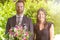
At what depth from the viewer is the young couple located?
6.07 ft

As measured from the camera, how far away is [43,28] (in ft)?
6.16

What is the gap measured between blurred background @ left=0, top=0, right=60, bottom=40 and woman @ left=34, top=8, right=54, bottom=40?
4cm

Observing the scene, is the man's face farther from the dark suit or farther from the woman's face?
the woman's face

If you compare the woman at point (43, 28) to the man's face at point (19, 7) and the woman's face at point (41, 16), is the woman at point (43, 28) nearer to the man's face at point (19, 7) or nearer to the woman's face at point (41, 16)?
the woman's face at point (41, 16)

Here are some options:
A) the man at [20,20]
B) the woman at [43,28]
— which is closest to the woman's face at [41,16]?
the woman at [43,28]

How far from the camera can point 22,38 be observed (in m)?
1.55

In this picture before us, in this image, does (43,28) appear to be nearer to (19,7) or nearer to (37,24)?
(37,24)

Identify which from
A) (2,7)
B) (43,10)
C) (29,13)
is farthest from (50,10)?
(2,7)

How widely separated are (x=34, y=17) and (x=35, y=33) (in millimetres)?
156

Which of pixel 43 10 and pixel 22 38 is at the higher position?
pixel 43 10

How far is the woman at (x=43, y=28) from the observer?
1.85 m

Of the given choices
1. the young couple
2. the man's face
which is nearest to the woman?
the young couple

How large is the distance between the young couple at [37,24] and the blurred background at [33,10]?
41 mm

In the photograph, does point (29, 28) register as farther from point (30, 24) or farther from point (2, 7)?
point (2, 7)
